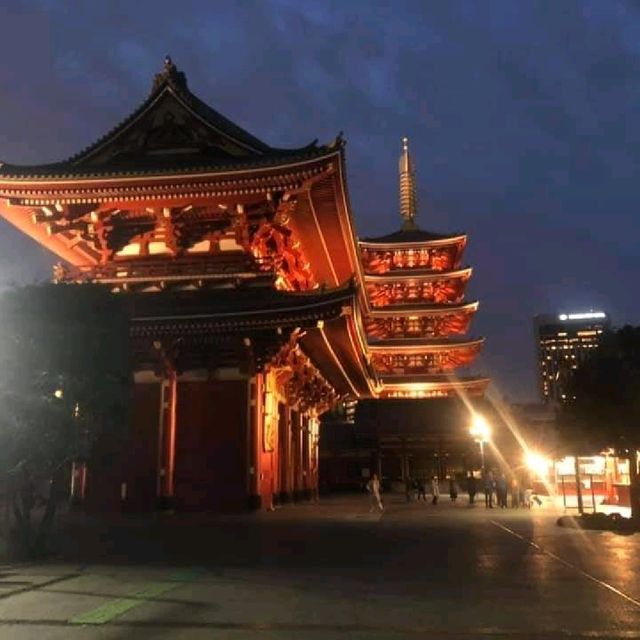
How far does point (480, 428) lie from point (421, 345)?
1391 centimetres

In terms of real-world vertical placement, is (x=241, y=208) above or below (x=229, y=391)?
above

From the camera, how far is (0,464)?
40.4 ft

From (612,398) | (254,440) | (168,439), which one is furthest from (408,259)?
(612,398)

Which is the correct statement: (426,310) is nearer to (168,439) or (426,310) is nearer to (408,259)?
(408,259)

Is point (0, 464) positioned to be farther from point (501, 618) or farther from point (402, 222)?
point (402, 222)

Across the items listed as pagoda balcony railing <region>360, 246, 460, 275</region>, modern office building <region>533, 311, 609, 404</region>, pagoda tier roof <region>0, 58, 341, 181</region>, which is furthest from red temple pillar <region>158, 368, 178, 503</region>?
modern office building <region>533, 311, 609, 404</region>

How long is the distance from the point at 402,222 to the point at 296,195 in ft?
149

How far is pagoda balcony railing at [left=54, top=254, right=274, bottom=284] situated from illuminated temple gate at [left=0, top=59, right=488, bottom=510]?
79mm

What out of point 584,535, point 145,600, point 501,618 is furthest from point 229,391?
point 501,618

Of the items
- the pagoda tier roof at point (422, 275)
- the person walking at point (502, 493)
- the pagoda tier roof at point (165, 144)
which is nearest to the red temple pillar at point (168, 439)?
the pagoda tier roof at point (165, 144)

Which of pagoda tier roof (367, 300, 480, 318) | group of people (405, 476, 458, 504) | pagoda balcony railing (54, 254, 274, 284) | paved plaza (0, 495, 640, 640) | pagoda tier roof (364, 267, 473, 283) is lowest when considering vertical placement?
group of people (405, 476, 458, 504)

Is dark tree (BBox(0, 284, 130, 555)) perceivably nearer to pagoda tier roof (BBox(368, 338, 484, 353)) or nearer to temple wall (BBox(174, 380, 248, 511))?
temple wall (BBox(174, 380, 248, 511))

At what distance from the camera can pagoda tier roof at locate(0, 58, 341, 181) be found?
2597 centimetres

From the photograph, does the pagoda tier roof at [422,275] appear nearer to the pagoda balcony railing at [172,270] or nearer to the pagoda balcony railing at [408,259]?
the pagoda balcony railing at [408,259]
